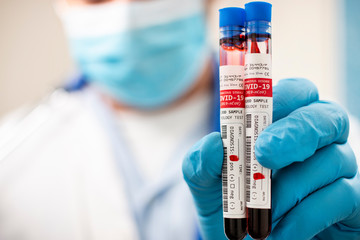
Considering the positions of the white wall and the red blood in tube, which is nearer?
the red blood in tube

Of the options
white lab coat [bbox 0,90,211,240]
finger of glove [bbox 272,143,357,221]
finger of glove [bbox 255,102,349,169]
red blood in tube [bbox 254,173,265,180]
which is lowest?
white lab coat [bbox 0,90,211,240]

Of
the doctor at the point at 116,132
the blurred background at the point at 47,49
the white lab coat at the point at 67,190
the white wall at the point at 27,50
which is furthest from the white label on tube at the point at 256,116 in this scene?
the white wall at the point at 27,50

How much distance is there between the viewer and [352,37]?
1286 mm

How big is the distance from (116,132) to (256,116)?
71 cm

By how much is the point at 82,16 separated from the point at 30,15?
1.85 ft

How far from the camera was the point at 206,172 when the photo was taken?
53cm

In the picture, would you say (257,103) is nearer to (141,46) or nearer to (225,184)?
(225,184)

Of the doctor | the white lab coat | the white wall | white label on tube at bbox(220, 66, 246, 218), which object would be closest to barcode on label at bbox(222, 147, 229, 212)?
white label on tube at bbox(220, 66, 246, 218)

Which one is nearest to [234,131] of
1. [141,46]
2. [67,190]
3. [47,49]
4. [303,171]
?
[303,171]

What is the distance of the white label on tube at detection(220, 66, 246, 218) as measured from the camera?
1.55ft

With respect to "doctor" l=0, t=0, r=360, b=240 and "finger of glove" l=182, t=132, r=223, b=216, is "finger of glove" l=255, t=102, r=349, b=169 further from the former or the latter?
"doctor" l=0, t=0, r=360, b=240

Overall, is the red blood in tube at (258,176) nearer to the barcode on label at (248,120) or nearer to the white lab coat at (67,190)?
the barcode on label at (248,120)

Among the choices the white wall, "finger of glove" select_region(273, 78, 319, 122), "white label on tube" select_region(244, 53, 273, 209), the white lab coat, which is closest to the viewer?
"white label on tube" select_region(244, 53, 273, 209)

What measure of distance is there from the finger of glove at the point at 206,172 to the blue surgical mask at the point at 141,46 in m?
0.51
